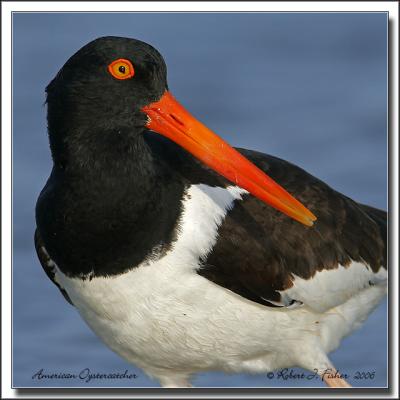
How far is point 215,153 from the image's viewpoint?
7.43m

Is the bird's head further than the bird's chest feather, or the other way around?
the bird's chest feather

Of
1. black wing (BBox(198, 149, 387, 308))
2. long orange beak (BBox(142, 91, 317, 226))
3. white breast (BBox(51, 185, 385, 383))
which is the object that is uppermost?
long orange beak (BBox(142, 91, 317, 226))

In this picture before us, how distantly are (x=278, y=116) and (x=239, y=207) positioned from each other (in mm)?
5207

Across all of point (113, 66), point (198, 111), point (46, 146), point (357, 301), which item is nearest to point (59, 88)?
point (113, 66)

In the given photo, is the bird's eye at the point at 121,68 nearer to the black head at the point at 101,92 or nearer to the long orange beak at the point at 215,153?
the black head at the point at 101,92

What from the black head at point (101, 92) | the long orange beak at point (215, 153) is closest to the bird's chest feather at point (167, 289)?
the long orange beak at point (215, 153)

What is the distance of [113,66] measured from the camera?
7.18 meters

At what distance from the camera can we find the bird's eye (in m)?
7.18

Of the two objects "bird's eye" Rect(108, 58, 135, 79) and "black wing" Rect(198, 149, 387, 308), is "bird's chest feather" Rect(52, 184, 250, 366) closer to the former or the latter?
"black wing" Rect(198, 149, 387, 308)

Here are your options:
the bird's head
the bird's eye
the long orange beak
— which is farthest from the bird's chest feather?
the bird's eye

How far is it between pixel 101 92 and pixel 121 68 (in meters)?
0.18

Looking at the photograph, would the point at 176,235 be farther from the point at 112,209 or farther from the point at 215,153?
the point at 215,153

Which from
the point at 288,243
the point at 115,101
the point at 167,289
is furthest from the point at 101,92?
the point at 288,243

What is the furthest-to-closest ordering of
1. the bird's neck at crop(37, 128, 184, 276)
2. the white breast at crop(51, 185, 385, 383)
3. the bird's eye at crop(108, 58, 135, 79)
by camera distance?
the white breast at crop(51, 185, 385, 383) < the bird's neck at crop(37, 128, 184, 276) < the bird's eye at crop(108, 58, 135, 79)
